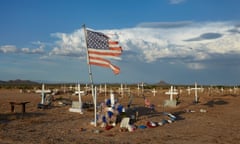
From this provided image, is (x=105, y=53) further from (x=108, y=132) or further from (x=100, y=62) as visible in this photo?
(x=108, y=132)

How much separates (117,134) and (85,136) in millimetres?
1394

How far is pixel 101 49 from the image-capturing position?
17.4 m

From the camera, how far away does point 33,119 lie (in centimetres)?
2034

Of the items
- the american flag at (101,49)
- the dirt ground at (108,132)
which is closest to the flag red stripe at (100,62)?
the american flag at (101,49)

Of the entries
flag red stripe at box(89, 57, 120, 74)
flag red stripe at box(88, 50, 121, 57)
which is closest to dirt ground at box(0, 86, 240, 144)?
flag red stripe at box(89, 57, 120, 74)

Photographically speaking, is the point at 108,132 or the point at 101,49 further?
the point at 101,49

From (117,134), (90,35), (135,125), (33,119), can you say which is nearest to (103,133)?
(117,134)

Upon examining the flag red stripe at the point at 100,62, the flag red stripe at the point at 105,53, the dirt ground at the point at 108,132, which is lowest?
the dirt ground at the point at 108,132

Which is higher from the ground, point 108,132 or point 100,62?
point 100,62

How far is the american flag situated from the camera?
17252mm

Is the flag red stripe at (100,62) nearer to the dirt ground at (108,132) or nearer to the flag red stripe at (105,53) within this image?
the flag red stripe at (105,53)

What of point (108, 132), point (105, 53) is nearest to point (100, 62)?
point (105, 53)

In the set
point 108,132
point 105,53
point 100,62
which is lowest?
point 108,132

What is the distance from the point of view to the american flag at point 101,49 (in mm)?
17252
